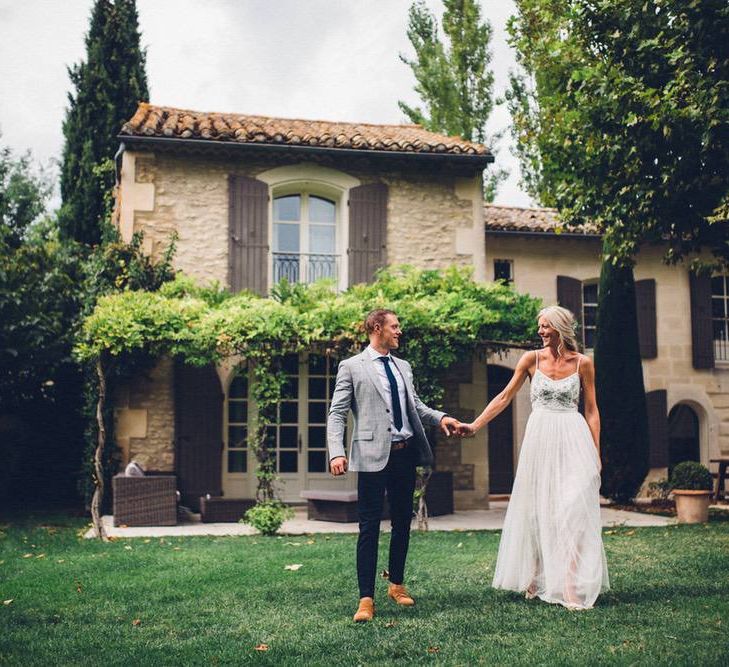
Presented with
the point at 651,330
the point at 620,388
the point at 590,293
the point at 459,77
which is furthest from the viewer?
the point at 459,77

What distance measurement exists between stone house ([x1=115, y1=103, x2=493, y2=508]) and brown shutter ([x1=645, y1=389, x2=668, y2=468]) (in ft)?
15.1

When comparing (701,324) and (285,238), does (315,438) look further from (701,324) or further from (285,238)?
(701,324)

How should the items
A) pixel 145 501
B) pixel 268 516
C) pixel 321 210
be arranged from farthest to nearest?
pixel 321 210
pixel 145 501
pixel 268 516

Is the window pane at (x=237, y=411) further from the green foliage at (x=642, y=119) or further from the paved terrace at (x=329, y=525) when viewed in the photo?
the green foliage at (x=642, y=119)

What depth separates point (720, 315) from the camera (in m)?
17.7

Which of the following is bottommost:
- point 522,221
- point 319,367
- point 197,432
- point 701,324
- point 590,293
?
point 197,432

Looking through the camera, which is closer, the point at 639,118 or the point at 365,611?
the point at 365,611

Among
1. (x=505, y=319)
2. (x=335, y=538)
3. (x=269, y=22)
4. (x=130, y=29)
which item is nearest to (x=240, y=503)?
(x=335, y=538)

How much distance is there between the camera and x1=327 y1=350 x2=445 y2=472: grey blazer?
5.25m

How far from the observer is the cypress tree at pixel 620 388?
14961mm

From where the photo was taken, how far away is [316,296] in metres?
11.7

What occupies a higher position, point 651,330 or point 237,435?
point 651,330

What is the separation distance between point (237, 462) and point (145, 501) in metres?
2.19

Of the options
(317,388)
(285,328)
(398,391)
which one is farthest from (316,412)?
(398,391)
